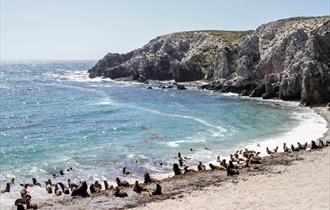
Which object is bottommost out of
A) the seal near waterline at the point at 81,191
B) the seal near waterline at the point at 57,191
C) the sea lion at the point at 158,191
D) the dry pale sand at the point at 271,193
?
the seal near waterline at the point at 57,191

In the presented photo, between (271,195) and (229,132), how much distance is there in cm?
2978

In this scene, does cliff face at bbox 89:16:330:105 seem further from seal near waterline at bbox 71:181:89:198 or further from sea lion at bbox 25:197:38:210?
sea lion at bbox 25:197:38:210

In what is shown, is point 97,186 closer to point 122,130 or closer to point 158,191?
point 158,191

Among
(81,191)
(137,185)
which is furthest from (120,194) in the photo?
(81,191)

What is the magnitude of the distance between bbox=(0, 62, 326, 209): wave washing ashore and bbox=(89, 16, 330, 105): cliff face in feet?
19.8

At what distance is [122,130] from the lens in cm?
6103

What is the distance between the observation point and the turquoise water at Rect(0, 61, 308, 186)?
43.5 m

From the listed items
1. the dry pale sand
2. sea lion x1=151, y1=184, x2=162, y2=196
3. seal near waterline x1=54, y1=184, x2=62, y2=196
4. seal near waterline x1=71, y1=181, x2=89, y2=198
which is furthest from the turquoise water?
the dry pale sand

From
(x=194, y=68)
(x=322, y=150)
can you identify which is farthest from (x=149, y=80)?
(x=322, y=150)

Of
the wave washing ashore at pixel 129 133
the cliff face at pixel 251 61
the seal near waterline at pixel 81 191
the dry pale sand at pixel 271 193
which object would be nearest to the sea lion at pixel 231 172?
the dry pale sand at pixel 271 193

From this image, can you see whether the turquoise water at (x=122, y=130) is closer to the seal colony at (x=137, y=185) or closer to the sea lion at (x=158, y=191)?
the seal colony at (x=137, y=185)

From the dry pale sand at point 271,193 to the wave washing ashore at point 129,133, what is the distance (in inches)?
324

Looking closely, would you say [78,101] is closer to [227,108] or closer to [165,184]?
[227,108]

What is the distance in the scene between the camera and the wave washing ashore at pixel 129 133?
138 ft
